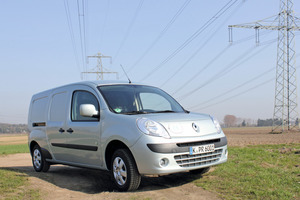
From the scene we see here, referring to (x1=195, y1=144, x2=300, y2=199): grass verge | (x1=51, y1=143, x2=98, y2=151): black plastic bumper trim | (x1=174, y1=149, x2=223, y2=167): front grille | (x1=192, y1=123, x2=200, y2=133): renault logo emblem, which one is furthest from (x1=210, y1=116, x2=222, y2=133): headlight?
(x1=51, y1=143, x2=98, y2=151): black plastic bumper trim

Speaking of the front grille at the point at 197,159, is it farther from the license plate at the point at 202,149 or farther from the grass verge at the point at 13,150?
the grass verge at the point at 13,150

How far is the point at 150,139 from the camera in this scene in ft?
16.4

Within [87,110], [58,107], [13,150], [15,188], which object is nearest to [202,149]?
[87,110]

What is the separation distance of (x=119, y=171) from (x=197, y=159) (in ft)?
4.23

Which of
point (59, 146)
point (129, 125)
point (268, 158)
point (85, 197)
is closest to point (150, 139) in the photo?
point (129, 125)

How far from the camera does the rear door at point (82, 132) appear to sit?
239 inches

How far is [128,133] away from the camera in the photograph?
17.2 ft

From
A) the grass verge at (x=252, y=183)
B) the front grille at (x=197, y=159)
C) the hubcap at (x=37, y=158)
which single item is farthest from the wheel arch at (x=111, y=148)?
the hubcap at (x=37, y=158)

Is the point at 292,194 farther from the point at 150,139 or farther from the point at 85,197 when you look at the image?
the point at 85,197

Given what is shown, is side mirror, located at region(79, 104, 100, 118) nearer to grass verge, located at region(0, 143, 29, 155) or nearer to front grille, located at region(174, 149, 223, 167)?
front grille, located at region(174, 149, 223, 167)

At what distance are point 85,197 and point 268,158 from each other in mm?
5553

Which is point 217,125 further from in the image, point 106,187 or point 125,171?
point 106,187

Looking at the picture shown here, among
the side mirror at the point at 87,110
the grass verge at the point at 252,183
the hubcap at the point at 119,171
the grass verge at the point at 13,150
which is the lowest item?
the grass verge at the point at 13,150

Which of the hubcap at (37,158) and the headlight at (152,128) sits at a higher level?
the headlight at (152,128)
